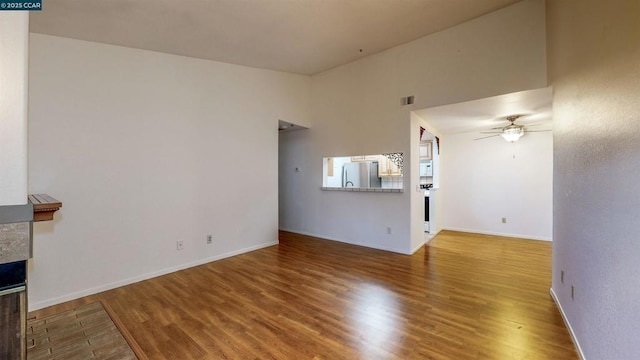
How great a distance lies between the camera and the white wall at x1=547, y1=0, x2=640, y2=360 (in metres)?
1.24

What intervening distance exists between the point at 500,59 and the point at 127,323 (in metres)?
4.89

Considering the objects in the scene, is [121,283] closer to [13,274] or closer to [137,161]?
[137,161]

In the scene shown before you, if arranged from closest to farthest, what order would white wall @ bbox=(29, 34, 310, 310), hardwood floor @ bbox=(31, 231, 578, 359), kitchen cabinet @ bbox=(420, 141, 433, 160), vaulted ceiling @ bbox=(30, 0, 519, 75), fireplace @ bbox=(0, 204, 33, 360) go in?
1. fireplace @ bbox=(0, 204, 33, 360)
2. hardwood floor @ bbox=(31, 231, 578, 359)
3. vaulted ceiling @ bbox=(30, 0, 519, 75)
4. white wall @ bbox=(29, 34, 310, 310)
5. kitchen cabinet @ bbox=(420, 141, 433, 160)

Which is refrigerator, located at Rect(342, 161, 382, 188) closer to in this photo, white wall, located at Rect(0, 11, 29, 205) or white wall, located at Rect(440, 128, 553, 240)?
white wall, located at Rect(440, 128, 553, 240)

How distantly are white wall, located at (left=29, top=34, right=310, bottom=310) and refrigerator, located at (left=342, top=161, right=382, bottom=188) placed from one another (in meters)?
1.75

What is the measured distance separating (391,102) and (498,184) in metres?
3.16

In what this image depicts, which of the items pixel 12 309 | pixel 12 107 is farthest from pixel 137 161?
pixel 12 309

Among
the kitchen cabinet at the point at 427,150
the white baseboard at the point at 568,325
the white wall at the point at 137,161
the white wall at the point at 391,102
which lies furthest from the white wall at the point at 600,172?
the white wall at the point at 137,161

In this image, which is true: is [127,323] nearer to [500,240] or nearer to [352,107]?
[352,107]

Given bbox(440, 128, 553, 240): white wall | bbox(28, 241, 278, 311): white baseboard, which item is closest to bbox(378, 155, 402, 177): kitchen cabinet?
bbox(440, 128, 553, 240): white wall

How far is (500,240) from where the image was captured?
519 cm

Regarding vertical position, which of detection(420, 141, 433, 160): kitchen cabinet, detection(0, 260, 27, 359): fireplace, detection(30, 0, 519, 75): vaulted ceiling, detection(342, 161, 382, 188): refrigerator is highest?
detection(30, 0, 519, 75): vaulted ceiling

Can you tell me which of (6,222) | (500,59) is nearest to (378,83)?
(500,59)

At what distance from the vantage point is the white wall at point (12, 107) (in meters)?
1.19
